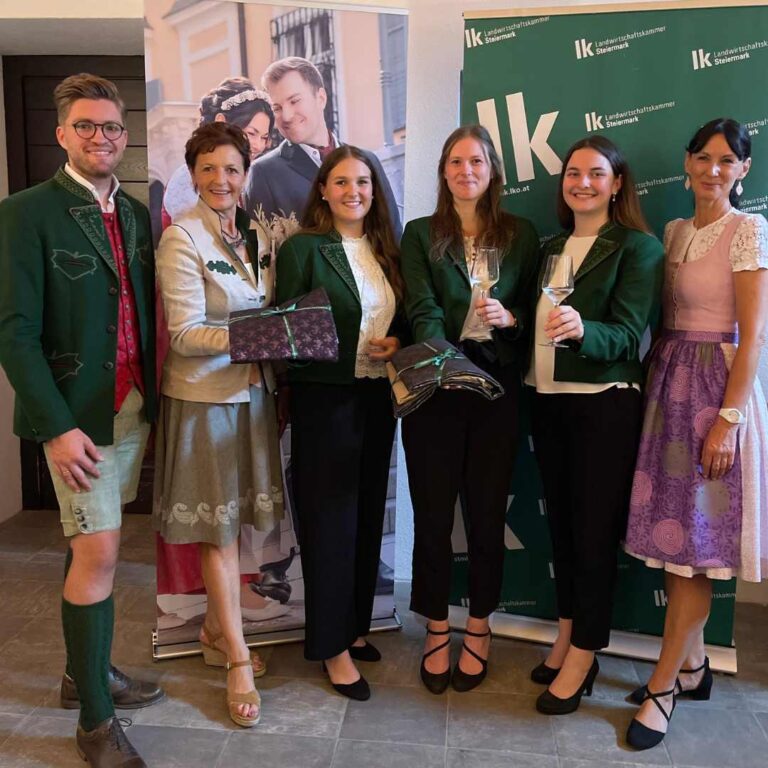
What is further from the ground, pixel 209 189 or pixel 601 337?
pixel 209 189

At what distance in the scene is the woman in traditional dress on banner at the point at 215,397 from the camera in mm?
2045

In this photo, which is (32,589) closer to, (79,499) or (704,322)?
(79,499)

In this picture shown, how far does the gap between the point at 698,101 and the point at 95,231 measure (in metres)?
1.94

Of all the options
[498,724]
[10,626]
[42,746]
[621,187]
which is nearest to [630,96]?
[621,187]

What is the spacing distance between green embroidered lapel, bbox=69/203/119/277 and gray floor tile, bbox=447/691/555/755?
1.64 metres

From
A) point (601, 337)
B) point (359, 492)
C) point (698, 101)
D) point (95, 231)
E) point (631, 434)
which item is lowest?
point (359, 492)

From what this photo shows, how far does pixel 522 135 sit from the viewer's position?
2.50m

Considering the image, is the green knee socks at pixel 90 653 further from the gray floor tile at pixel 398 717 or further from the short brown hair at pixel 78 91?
the short brown hair at pixel 78 91

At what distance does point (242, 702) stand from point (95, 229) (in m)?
1.44

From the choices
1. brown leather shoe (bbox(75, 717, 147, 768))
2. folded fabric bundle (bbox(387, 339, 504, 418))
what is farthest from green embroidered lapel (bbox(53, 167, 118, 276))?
brown leather shoe (bbox(75, 717, 147, 768))

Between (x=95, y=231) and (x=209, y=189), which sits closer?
(x=95, y=231)

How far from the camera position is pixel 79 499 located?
1865 millimetres

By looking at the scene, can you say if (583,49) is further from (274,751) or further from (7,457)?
(7,457)

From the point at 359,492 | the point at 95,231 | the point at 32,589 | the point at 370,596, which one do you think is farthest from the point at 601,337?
the point at 32,589
